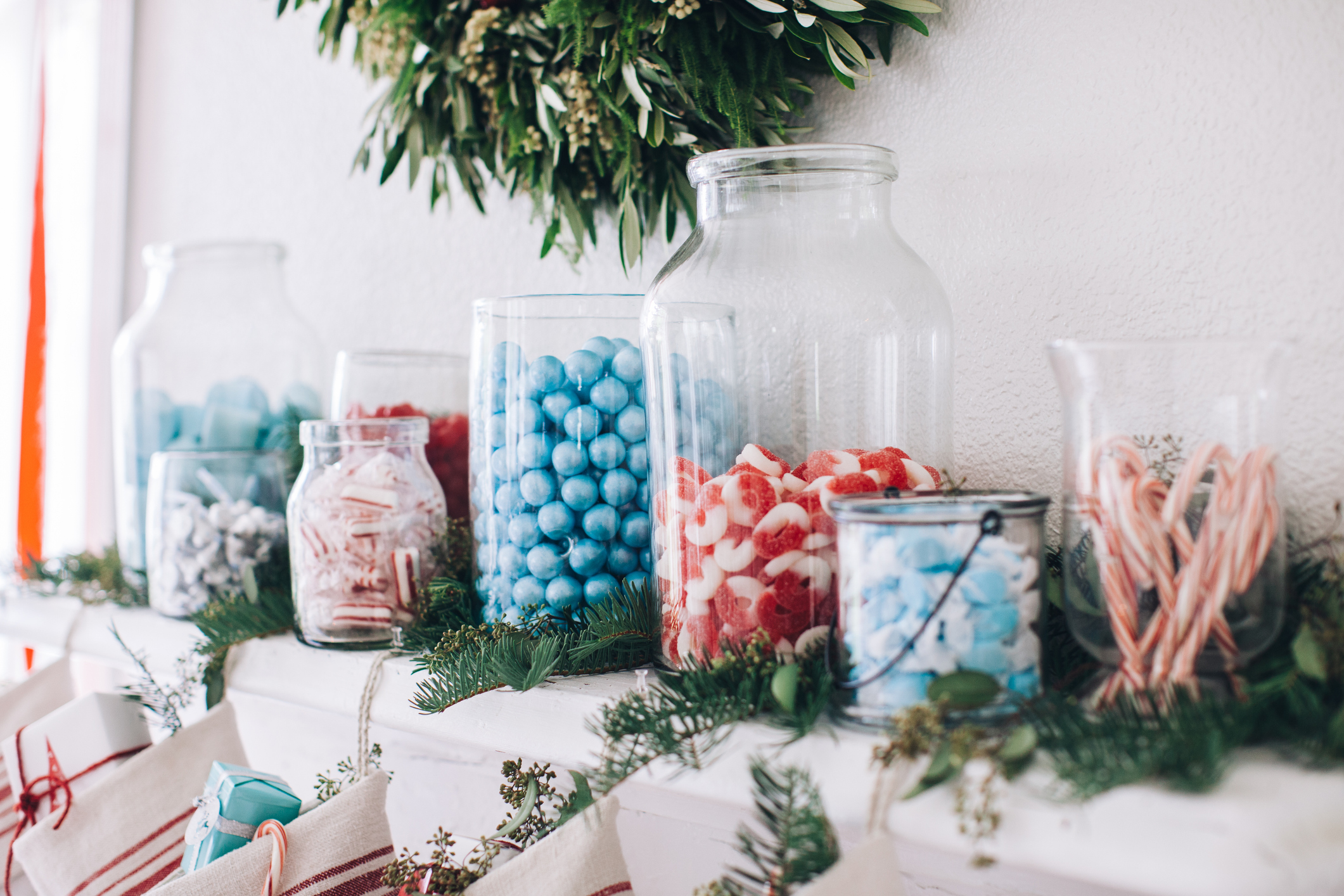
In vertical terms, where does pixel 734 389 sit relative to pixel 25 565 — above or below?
above

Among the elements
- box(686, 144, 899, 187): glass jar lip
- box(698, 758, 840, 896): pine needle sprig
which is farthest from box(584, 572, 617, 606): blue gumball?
box(686, 144, 899, 187): glass jar lip

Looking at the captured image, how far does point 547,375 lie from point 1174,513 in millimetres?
435

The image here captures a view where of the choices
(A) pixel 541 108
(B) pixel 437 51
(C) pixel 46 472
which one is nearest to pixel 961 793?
(A) pixel 541 108

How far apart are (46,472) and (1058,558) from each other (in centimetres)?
156

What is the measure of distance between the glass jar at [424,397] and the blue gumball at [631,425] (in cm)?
27

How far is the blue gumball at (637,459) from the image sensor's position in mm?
689

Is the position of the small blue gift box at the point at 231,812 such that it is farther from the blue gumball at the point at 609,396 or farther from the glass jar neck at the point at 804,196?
the glass jar neck at the point at 804,196

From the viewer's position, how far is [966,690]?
47 cm

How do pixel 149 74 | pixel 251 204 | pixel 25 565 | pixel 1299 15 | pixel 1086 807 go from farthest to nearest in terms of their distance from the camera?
pixel 149 74 < pixel 251 204 < pixel 25 565 < pixel 1299 15 < pixel 1086 807

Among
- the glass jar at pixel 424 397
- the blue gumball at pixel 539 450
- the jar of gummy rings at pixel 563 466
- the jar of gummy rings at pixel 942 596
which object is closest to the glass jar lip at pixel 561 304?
the jar of gummy rings at pixel 563 466

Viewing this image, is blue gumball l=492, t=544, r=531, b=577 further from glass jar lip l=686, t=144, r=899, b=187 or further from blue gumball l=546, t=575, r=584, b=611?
glass jar lip l=686, t=144, r=899, b=187

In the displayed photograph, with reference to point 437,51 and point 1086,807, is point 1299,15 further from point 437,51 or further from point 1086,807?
point 437,51

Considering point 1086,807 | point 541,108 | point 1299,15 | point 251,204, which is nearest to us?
point 1086,807

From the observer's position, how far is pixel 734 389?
2.05ft
